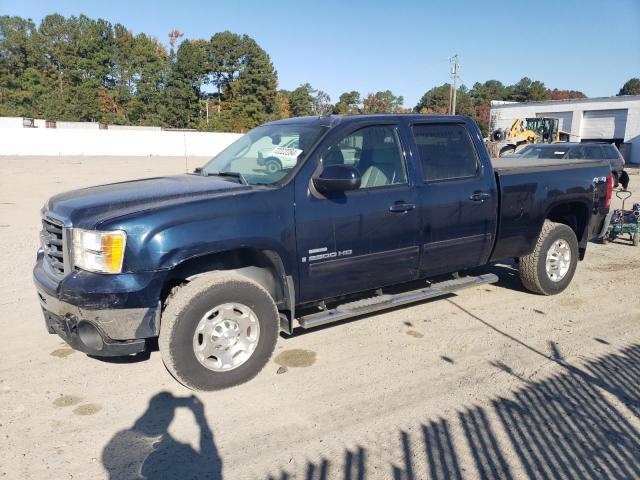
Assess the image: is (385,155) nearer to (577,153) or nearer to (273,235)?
(273,235)

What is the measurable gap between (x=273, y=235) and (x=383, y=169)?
1307 mm

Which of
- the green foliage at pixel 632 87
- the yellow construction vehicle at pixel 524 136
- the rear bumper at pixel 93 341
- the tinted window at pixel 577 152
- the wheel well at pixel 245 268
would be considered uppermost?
the green foliage at pixel 632 87

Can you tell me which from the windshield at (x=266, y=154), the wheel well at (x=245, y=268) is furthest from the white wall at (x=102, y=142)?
the wheel well at (x=245, y=268)

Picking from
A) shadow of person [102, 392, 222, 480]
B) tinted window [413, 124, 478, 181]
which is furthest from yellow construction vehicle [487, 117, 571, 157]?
shadow of person [102, 392, 222, 480]

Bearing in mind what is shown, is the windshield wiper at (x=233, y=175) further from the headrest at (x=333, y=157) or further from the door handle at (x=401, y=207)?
A: the door handle at (x=401, y=207)

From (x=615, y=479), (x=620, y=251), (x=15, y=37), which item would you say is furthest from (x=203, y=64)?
(x=615, y=479)

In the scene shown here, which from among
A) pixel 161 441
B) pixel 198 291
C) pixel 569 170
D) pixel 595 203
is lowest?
pixel 161 441

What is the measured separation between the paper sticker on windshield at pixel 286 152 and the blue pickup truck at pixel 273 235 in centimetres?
1

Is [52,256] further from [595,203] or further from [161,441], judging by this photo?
[595,203]

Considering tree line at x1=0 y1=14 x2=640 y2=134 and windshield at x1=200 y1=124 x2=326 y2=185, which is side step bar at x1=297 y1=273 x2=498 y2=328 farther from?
tree line at x1=0 y1=14 x2=640 y2=134

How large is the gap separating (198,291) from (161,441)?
3.22ft

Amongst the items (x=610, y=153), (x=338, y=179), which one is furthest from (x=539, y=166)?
(x=610, y=153)

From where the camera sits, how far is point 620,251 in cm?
870

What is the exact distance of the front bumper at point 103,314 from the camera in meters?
3.51
